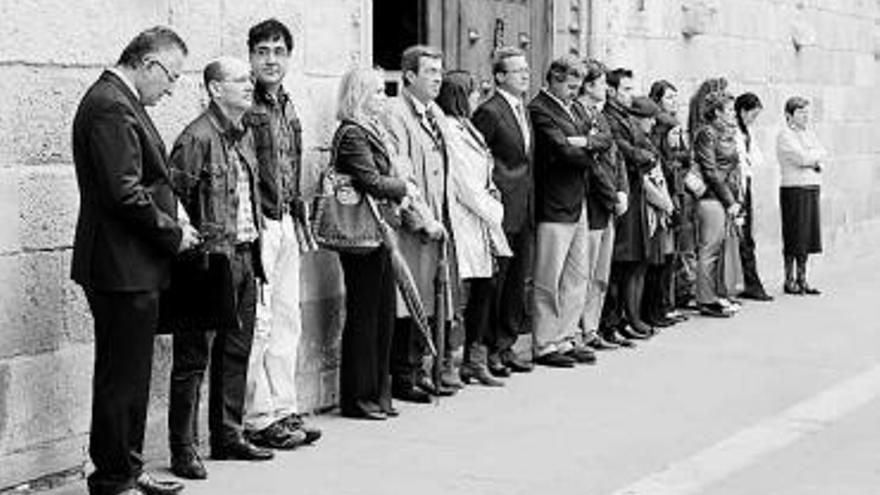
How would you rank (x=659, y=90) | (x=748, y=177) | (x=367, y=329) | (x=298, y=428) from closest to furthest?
(x=298, y=428) < (x=367, y=329) < (x=659, y=90) < (x=748, y=177)

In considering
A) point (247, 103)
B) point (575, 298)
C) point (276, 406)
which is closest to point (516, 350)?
point (575, 298)

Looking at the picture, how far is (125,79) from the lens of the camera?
6.51 meters

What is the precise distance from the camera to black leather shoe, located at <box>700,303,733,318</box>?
13.2 m

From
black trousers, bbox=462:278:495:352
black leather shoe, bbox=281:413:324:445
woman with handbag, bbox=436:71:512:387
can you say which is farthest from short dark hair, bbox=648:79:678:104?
→ black leather shoe, bbox=281:413:324:445

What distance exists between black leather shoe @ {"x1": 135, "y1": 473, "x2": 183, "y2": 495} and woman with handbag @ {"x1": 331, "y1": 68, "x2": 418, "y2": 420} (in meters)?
1.94

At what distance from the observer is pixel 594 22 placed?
12.4 m

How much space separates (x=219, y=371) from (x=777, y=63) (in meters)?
9.81

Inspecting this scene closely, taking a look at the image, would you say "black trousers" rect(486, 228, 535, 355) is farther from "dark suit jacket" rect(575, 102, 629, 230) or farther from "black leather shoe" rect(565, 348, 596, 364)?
"dark suit jacket" rect(575, 102, 629, 230)

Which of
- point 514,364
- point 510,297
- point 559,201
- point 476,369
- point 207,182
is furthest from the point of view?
point 559,201

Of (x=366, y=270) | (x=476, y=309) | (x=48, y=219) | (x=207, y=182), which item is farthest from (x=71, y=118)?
(x=476, y=309)

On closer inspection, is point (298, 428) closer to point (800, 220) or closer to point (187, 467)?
point (187, 467)

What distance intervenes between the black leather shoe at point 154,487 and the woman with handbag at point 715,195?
693cm

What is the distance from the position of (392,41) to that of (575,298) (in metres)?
1.96

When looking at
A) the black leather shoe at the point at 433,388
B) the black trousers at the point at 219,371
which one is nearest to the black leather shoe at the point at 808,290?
the black leather shoe at the point at 433,388
